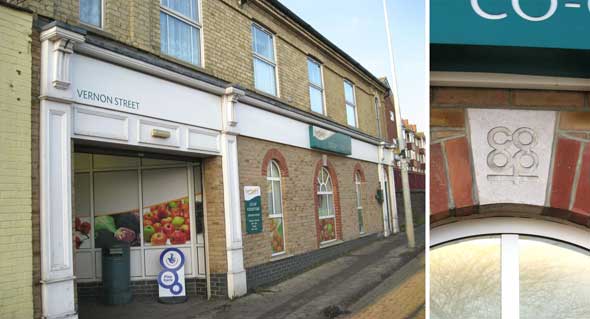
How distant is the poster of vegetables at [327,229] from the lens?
53.0 inches

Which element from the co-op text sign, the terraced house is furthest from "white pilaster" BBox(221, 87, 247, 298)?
the co-op text sign

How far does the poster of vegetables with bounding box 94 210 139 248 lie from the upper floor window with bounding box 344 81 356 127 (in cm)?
74

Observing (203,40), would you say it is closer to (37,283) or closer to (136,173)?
(136,173)

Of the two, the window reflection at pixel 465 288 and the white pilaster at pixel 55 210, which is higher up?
the white pilaster at pixel 55 210

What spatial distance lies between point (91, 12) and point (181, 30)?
19 cm

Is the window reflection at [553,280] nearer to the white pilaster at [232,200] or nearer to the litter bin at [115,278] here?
the white pilaster at [232,200]

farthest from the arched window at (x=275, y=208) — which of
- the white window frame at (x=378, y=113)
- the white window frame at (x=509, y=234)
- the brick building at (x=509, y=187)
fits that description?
the white window frame at (x=509, y=234)

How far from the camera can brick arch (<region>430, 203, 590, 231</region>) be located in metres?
1.98

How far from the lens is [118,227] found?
99 cm

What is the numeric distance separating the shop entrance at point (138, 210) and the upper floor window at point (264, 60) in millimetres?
286

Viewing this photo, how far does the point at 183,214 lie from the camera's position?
3.34 feet

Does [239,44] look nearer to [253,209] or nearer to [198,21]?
[198,21]

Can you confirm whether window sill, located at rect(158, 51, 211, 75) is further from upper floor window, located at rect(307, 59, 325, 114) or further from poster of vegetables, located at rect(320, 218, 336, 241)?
poster of vegetables, located at rect(320, 218, 336, 241)

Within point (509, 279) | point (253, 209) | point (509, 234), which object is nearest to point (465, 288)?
point (509, 279)
